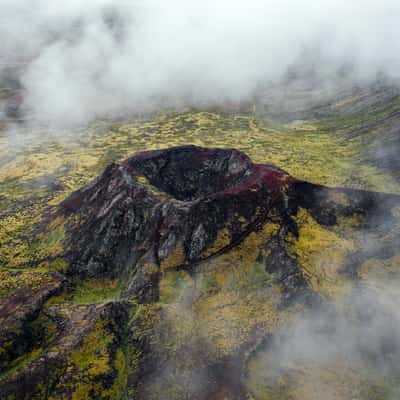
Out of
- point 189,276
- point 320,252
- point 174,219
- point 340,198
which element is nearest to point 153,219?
point 174,219

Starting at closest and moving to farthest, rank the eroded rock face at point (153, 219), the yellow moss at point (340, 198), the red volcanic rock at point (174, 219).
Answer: the red volcanic rock at point (174, 219) → the eroded rock face at point (153, 219) → the yellow moss at point (340, 198)

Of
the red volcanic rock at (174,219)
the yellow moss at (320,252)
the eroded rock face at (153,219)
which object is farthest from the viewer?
the eroded rock face at (153,219)

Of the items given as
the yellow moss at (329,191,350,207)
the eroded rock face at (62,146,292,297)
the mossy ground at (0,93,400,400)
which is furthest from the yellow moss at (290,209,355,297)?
the yellow moss at (329,191,350,207)

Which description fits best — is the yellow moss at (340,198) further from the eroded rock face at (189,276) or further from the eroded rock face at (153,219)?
the eroded rock face at (153,219)

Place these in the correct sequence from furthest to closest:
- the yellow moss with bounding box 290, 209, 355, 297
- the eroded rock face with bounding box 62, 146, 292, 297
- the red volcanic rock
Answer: the eroded rock face with bounding box 62, 146, 292, 297, the red volcanic rock, the yellow moss with bounding box 290, 209, 355, 297

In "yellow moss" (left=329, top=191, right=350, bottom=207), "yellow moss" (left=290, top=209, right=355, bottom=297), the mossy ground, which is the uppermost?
"yellow moss" (left=329, top=191, right=350, bottom=207)

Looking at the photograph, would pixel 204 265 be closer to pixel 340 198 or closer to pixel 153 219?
pixel 153 219

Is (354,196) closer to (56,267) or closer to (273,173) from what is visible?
(273,173)

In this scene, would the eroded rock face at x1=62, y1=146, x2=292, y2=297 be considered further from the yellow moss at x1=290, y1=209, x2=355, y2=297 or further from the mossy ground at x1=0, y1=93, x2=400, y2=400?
the yellow moss at x1=290, y1=209, x2=355, y2=297

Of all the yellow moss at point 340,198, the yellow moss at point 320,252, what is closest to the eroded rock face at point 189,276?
the yellow moss at point 320,252
